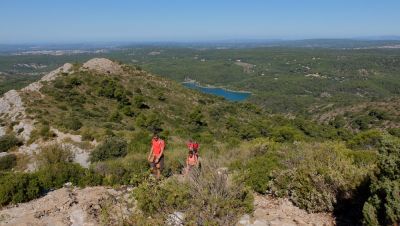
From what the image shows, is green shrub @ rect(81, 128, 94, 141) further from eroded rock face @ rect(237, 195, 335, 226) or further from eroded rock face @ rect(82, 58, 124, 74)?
eroded rock face @ rect(82, 58, 124, 74)

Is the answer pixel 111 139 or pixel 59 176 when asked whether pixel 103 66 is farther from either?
pixel 59 176

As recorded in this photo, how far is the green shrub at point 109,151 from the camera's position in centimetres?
2034

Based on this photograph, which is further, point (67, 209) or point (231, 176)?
point (67, 209)

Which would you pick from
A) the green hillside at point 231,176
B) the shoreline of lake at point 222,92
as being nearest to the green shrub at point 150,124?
the green hillside at point 231,176

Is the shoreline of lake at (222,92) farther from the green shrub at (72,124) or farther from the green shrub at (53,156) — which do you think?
the green shrub at (53,156)

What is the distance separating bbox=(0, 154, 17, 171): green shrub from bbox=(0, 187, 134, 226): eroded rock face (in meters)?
12.1

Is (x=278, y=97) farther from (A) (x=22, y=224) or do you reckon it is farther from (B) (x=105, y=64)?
(A) (x=22, y=224)

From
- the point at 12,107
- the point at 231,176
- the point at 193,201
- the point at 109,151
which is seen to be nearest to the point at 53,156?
the point at 109,151

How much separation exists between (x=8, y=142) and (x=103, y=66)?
1042 inches

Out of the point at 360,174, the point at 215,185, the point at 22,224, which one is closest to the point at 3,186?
the point at 22,224

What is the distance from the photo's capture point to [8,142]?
80.3 feet

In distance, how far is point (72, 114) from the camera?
31250 millimetres

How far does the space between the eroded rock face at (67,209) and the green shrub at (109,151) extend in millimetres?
9734

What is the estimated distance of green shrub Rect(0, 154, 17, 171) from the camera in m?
20.9
